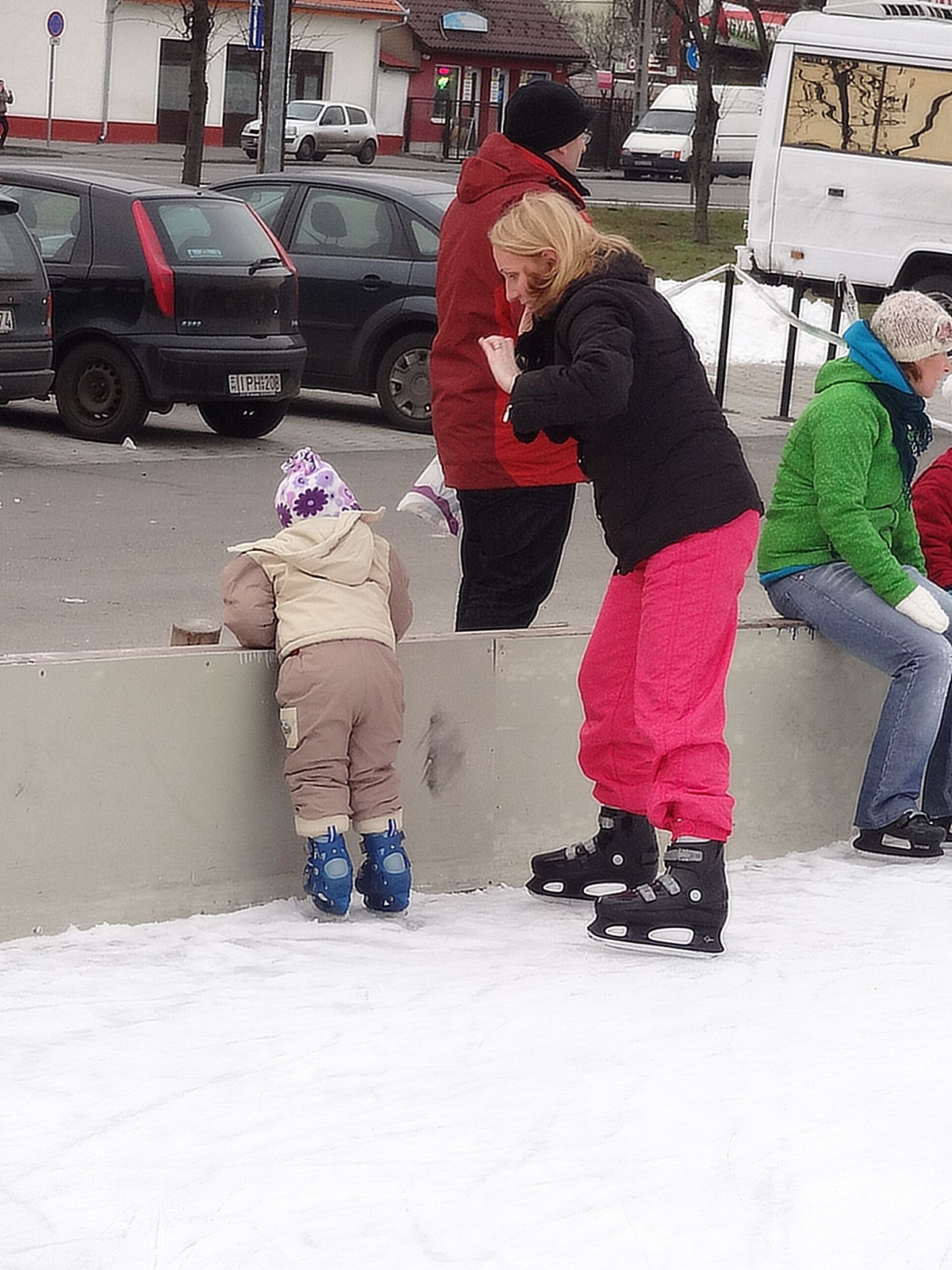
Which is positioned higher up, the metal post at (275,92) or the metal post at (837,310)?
the metal post at (275,92)

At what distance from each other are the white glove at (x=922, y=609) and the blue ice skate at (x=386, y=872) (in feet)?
5.31

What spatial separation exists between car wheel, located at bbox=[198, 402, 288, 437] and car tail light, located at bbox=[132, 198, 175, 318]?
88 centimetres

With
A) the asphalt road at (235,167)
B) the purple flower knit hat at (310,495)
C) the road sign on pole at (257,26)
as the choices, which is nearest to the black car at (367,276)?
the purple flower knit hat at (310,495)

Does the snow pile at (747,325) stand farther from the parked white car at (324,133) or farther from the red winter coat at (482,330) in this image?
the parked white car at (324,133)

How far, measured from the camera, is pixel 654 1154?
143 inches

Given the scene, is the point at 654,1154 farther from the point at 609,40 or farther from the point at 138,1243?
the point at 609,40

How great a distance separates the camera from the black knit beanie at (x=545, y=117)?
16.8 ft

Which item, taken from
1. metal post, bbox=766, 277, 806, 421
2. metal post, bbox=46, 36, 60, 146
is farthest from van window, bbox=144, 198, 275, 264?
metal post, bbox=46, 36, 60, 146

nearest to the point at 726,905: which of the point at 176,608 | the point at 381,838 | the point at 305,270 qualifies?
the point at 381,838

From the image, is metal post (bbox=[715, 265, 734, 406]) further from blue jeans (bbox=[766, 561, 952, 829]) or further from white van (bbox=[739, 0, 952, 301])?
blue jeans (bbox=[766, 561, 952, 829])

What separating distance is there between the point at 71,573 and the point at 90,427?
12.7ft

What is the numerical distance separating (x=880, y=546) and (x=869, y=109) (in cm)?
1549

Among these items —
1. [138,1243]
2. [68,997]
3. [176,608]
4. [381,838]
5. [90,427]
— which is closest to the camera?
[138,1243]

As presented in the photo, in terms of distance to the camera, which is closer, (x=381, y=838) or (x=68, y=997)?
(x=68, y=997)
